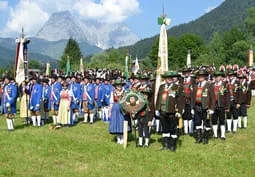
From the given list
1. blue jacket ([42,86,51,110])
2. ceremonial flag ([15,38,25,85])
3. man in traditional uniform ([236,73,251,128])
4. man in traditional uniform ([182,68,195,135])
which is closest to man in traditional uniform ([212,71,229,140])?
man in traditional uniform ([182,68,195,135])

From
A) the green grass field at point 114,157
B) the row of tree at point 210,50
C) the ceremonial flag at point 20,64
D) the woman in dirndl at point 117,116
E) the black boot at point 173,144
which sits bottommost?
the green grass field at point 114,157

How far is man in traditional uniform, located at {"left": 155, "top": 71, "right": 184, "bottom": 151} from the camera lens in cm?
1004

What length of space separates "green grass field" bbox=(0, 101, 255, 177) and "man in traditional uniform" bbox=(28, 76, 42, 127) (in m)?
2.26

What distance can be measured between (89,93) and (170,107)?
6.92 m

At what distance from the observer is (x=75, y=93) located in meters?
15.9

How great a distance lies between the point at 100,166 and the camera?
8617 millimetres

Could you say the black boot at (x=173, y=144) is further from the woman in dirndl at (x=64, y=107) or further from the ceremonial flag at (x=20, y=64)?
the ceremonial flag at (x=20, y=64)

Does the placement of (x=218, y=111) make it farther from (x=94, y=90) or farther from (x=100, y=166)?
(x=94, y=90)

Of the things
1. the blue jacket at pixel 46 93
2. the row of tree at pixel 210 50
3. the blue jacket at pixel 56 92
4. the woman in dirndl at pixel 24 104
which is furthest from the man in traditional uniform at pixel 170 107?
the row of tree at pixel 210 50

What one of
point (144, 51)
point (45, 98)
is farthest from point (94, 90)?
point (144, 51)

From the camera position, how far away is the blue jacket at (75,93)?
1552cm

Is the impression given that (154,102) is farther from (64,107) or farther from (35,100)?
(35,100)

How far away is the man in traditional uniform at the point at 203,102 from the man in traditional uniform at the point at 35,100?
6.69 metres

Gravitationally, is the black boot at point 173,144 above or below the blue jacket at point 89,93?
below
